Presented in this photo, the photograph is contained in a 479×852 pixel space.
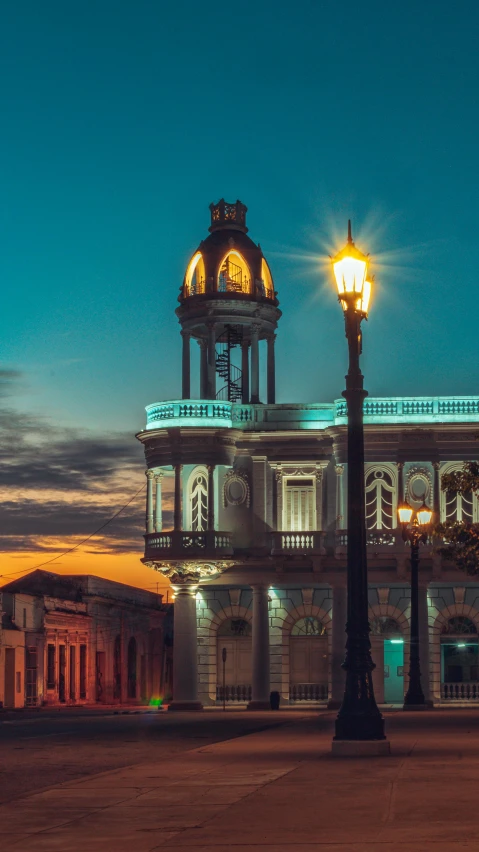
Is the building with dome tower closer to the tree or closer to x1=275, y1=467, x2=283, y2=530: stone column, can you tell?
x1=275, y1=467, x2=283, y2=530: stone column

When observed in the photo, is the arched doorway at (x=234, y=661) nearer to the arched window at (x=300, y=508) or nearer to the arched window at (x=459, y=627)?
the arched window at (x=300, y=508)

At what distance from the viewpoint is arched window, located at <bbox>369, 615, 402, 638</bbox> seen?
185 ft

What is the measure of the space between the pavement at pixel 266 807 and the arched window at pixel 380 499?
34.4m

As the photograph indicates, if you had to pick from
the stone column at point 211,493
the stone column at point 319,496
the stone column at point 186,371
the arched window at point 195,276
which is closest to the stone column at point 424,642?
the stone column at point 319,496

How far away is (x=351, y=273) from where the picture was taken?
2233cm

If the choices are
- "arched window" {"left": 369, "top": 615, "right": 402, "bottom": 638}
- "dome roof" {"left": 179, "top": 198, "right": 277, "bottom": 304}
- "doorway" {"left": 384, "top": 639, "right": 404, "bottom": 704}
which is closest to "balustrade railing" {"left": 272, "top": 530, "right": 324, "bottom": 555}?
"arched window" {"left": 369, "top": 615, "right": 402, "bottom": 638}

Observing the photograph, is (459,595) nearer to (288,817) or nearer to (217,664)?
(217,664)

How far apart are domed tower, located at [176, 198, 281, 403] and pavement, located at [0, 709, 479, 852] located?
3820 cm

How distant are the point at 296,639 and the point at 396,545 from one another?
559 cm

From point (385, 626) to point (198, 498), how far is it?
894 cm

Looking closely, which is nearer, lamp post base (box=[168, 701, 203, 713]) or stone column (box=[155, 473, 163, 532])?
lamp post base (box=[168, 701, 203, 713])

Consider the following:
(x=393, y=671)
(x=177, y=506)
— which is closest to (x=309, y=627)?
(x=393, y=671)

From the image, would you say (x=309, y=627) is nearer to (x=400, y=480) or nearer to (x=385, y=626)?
(x=385, y=626)

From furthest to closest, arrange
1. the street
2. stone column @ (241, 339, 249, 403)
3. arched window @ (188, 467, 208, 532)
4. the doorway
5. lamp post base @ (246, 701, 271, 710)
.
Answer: stone column @ (241, 339, 249, 403) < arched window @ (188, 467, 208, 532) < the doorway < lamp post base @ (246, 701, 271, 710) < the street
